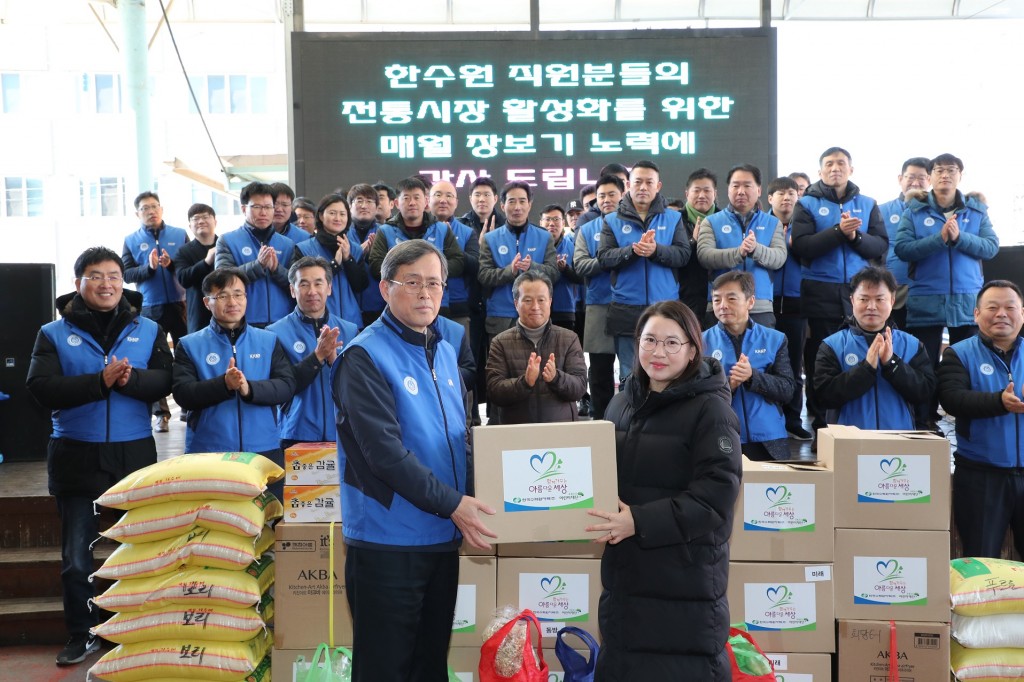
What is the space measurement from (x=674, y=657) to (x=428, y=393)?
36.4 inches

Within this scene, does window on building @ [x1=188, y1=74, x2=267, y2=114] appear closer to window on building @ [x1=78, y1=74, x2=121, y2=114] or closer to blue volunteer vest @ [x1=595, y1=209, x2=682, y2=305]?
window on building @ [x1=78, y1=74, x2=121, y2=114]

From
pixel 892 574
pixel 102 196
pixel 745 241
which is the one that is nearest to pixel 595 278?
pixel 745 241

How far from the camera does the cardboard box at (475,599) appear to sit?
122 inches

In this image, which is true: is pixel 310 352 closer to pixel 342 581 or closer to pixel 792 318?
pixel 342 581

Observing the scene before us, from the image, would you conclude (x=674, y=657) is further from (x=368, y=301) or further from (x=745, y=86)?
(x=745, y=86)

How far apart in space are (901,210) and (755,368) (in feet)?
7.08

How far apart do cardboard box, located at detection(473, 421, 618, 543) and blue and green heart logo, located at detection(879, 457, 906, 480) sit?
1367 millimetres

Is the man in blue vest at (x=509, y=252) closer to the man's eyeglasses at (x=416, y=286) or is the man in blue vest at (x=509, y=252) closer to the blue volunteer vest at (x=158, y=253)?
the blue volunteer vest at (x=158, y=253)

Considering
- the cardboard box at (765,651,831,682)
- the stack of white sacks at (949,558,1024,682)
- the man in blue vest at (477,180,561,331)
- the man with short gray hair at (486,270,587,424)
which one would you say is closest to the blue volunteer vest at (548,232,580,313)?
the man in blue vest at (477,180,561,331)

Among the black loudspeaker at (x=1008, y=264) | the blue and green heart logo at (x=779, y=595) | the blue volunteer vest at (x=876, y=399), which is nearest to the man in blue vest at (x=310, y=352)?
the blue and green heart logo at (x=779, y=595)

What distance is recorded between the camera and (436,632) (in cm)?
227

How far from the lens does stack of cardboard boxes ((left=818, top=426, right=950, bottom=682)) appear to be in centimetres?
298

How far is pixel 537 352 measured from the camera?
416cm

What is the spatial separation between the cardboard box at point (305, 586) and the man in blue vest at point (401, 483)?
962 mm
